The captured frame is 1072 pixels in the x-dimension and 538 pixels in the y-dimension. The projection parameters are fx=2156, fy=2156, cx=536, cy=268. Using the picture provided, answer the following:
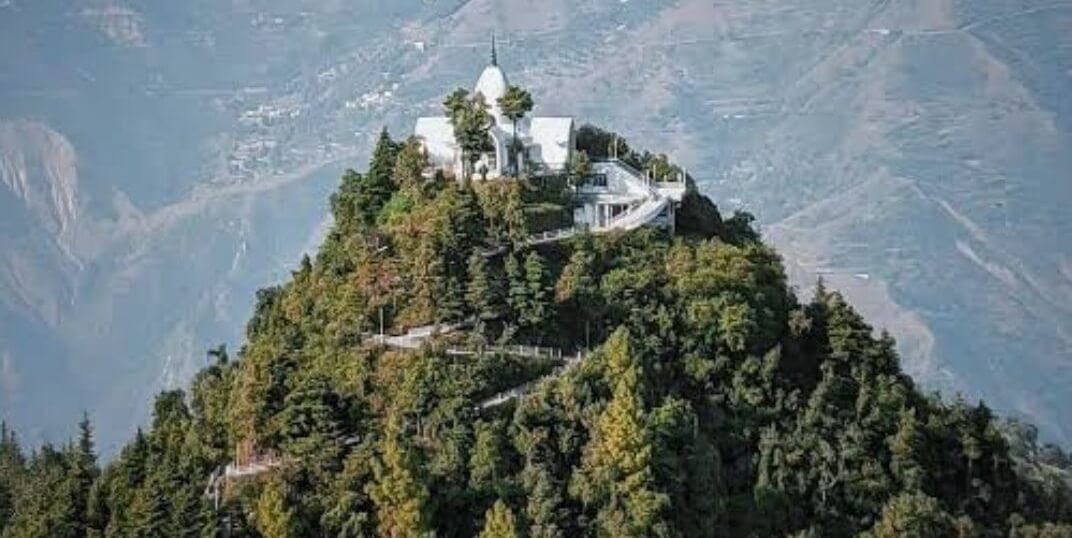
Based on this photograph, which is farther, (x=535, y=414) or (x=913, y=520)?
(x=913, y=520)

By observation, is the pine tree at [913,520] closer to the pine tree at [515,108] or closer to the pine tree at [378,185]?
the pine tree at [515,108]

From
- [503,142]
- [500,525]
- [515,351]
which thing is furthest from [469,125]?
[500,525]

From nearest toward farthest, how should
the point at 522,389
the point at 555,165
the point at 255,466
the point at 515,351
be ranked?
the point at 255,466, the point at 522,389, the point at 515,351, the point at 555,165

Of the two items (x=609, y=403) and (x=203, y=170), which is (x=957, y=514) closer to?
(x=609, y=403)

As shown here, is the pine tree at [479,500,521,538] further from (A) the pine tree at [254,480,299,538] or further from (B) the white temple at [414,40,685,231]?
(B) the white temple at [414,40,685,231]

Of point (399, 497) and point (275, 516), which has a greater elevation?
point (399, 497)

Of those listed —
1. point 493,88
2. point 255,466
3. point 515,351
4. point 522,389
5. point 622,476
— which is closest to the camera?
point 622,476

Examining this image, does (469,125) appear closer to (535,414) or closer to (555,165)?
(555,165)

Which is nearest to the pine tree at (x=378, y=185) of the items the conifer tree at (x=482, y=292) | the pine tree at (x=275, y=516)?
the conifer tree at (x=482, y=292)
